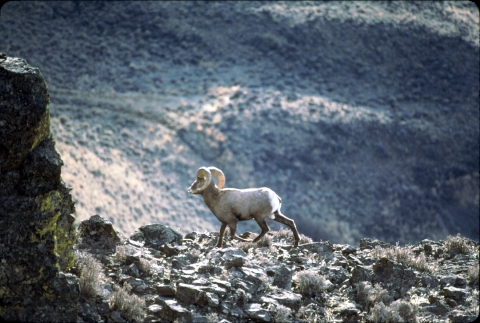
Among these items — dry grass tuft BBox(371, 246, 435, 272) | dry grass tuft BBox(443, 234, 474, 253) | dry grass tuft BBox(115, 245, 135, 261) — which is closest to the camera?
dry grass tuft BBox(115, 245, 135, 261)

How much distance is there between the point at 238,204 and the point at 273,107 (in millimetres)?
38618

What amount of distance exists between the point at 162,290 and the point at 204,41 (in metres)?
49.5

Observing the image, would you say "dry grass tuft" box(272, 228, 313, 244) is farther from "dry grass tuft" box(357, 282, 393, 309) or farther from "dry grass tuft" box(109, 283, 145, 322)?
"dry grass tuft" box(109, 283, 145, 322)

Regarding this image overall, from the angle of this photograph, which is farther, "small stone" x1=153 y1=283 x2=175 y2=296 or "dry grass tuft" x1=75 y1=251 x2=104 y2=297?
"small stone" x1=153 y1=283 x2=175 y2=296

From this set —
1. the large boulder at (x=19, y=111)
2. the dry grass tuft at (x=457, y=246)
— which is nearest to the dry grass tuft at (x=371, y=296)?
the dry grass tuft at (x=457, y=246)

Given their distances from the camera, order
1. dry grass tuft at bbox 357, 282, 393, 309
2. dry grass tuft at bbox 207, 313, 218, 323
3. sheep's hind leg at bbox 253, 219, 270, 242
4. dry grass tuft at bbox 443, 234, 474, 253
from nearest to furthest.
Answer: dry grass tuft at bbox 207, 313, 218, 323 → dry grass tuft at bbox 357, 282, 393, 309 → sheep's hind leg at bbox 253, 219, 270, 242 → dry grass tuft at bbox 443, 234, 474, 253

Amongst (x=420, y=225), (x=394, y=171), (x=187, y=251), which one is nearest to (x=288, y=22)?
(x=394, y=171)

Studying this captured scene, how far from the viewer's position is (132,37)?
58.1 metres

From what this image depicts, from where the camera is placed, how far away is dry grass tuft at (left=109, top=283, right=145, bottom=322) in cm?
1020

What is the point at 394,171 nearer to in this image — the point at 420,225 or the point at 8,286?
the point at 420,225

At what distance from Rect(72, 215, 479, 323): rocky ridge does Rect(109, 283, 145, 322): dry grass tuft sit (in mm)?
15

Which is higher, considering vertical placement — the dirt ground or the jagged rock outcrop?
the jagged rock outcrop

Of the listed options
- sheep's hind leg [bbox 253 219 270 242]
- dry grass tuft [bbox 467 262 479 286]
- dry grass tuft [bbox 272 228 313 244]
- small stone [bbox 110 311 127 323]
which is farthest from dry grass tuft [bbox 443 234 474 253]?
small stone [bbox 110 311 127 323]

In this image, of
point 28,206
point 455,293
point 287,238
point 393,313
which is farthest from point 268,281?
point 28,206
